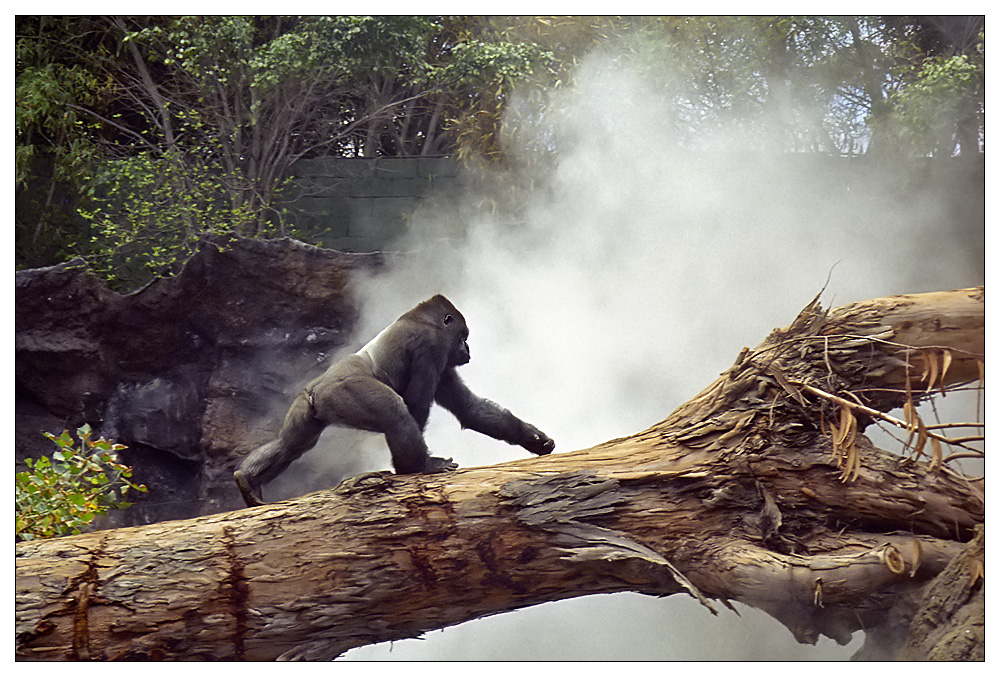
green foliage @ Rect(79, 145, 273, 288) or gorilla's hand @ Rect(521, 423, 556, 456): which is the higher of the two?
green foliage @ Rect(79, 145, 273, 288)

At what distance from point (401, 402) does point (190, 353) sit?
4.97ft

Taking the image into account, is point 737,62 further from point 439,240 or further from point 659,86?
point 439,240

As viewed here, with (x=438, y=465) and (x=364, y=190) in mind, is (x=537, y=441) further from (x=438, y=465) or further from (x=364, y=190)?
(x=364, y=190)

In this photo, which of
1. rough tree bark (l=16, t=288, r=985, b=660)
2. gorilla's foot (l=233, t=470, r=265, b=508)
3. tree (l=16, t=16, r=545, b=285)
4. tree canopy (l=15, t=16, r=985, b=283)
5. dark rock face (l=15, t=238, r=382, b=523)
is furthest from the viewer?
dark rock face (l=15, t=238, r=382, b=523)

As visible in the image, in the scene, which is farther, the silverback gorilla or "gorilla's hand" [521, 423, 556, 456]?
→ "gorilla's hand" [521, 423, 556, 456]

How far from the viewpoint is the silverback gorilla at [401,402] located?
275cm

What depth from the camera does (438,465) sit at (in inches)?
108

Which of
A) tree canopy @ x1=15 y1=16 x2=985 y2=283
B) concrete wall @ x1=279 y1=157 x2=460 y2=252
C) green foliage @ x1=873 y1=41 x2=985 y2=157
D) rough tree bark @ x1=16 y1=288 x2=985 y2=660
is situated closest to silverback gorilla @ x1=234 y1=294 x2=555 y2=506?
rough tree bark @ x1=16 y1=288 x2=985 y2=660

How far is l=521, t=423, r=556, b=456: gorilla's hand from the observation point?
10.1 feet

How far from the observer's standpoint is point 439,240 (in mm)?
3428

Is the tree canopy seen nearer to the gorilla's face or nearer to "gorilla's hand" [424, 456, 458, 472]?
the gorilla's face

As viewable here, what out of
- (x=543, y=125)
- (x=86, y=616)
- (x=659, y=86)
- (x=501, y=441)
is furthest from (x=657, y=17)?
(x=86, y=616)

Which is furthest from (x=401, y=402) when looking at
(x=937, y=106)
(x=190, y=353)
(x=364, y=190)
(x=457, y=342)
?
(x=937, y=106)

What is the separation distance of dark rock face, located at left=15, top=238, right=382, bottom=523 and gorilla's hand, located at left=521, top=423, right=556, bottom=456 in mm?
1101
